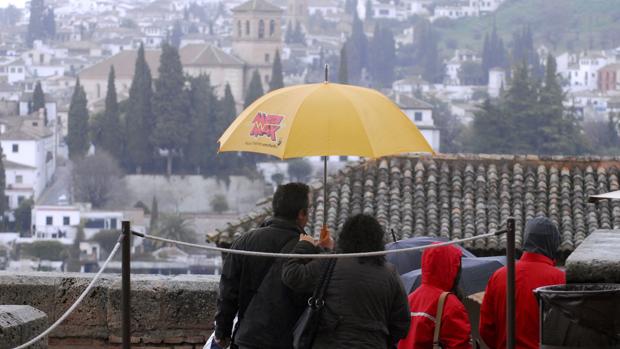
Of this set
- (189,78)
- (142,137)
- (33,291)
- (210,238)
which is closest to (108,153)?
(142,137)

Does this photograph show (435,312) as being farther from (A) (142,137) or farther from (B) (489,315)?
(A) (142,137)

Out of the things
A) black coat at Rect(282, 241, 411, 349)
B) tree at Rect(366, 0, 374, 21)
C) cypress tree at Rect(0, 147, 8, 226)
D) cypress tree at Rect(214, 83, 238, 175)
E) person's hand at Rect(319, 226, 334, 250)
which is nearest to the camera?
black coat at Rect(282, 241, 411, 349)

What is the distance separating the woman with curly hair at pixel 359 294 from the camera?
391 centimetres

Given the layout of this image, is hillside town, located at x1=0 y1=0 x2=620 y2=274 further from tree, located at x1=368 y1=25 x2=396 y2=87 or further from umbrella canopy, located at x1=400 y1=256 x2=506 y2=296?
umbrella canopy, located at x1=400 y1=256 x2=506 y2=296

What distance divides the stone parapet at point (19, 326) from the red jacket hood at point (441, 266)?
107 cm

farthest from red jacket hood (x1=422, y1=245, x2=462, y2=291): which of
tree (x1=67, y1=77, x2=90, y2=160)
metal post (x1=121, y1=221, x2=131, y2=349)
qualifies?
tree (x1=67, y1=77, x2=90, y2=160)

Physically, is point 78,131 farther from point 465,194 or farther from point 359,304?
point 359,304

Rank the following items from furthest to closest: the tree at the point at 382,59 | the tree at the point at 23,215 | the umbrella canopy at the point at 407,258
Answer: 1. the tree at the point at 382,59
2. the tree at the point at 23,215
3. the umbrella canopy at the point at 407,258

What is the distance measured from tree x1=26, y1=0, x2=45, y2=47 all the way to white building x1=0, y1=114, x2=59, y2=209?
181 feet

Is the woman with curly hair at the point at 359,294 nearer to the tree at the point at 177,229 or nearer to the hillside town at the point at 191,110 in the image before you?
the hillside town at the point at 191,110

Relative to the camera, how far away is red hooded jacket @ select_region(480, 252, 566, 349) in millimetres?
4254

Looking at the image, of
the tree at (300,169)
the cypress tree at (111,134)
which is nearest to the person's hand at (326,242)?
the cypress tree at (111,134)

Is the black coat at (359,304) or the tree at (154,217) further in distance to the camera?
the tree at (154,217)

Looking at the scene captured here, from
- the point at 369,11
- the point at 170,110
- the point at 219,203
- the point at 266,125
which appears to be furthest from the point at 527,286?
the point at 369,11
